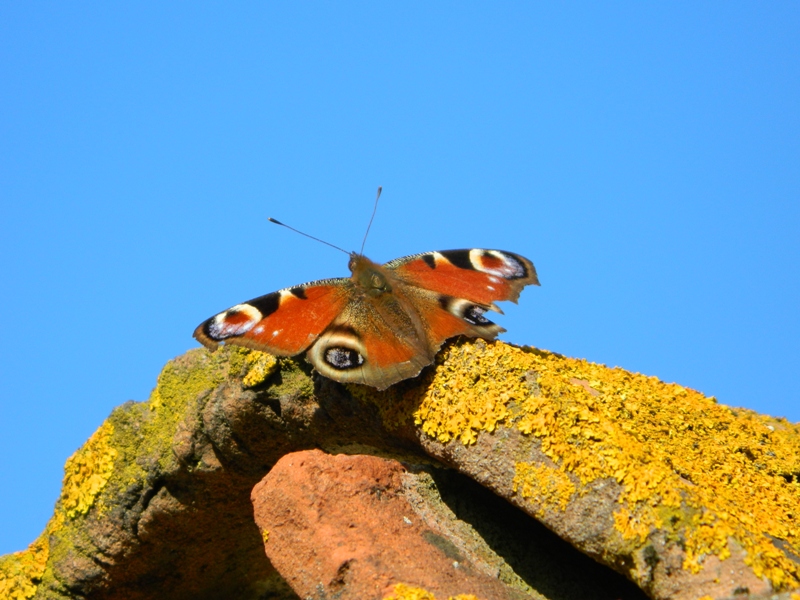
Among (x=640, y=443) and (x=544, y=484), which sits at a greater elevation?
(x=640, y=443)

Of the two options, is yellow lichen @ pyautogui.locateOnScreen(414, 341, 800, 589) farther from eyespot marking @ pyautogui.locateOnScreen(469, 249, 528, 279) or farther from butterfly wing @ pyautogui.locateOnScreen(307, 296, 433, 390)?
eyespot marking @ pyautogui.locateOnScreen(469, 249, 528, 279)

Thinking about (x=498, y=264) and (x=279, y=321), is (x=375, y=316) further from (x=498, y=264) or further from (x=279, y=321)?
(x=498, y=264)

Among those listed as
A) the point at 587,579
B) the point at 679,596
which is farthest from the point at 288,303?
the point at 679,596

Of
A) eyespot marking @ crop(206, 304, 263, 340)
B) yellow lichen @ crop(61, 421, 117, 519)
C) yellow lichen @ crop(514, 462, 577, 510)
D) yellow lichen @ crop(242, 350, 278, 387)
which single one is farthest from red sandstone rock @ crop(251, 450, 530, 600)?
yellow lichen @ crop(61, 421, 117, 519)

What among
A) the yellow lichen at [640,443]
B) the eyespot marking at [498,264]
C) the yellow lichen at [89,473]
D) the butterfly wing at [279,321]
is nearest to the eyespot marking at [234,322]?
the butterfly wing at [279,321]

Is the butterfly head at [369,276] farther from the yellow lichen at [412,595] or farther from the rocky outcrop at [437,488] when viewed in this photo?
the yellow lichen at [412,595]

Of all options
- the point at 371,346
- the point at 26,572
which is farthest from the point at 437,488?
the point at 26,572

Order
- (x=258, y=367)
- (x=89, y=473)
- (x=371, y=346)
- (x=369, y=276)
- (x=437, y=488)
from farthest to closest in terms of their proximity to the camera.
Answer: (x=89, y=473)
(x=258, y=367)
(x=437, y=488)
(x=369, y=276)
(x=371, y=346)

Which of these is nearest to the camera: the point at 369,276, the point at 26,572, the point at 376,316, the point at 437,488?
the point at 376,316
